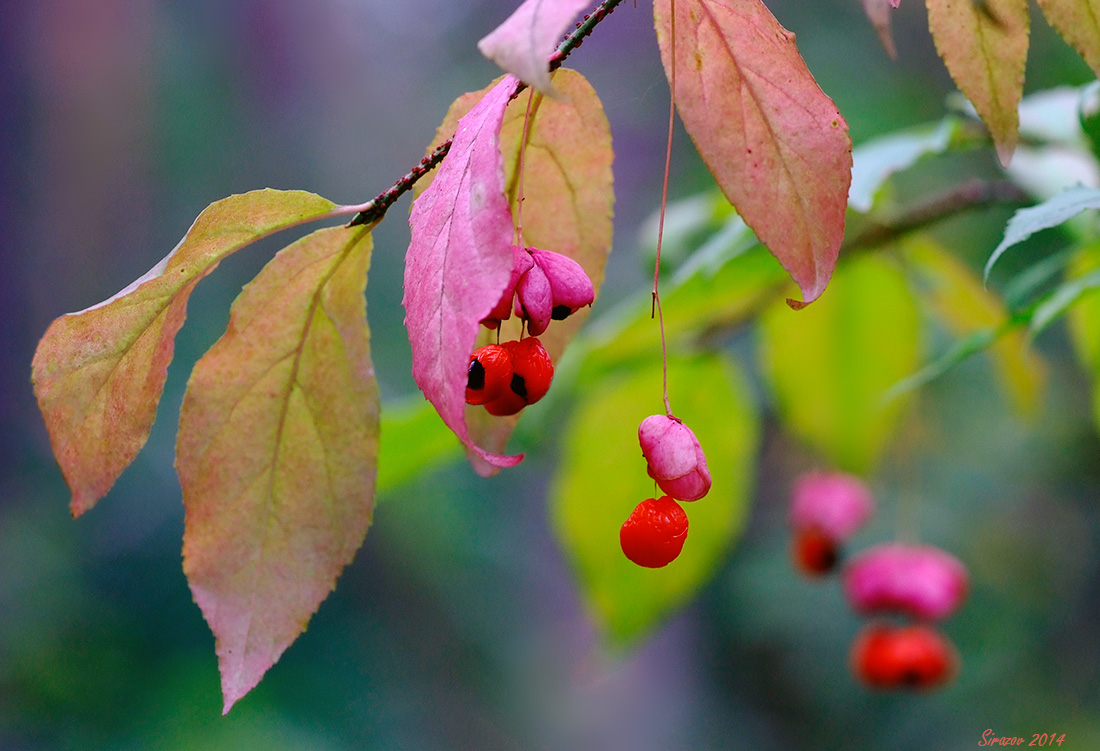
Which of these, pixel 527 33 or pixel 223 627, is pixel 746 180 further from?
Answer: pixel 223 627

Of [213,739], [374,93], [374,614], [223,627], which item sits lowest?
[374,614]

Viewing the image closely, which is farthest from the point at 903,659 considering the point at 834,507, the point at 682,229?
the point at 682,229

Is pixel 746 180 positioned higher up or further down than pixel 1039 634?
higher up

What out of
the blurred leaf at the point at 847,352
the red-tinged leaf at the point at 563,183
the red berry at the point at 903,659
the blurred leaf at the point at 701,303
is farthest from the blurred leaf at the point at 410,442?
the red berry at the point at 903,659

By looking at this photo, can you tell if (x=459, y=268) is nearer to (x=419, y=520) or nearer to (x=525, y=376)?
(x=525, y=376)

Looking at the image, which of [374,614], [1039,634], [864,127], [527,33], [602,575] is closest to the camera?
[527,33]

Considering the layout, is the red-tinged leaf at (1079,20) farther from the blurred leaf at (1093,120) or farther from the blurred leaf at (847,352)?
the blurred leaf at (847,352)

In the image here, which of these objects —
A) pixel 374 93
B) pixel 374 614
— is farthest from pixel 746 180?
pixel 374 93
